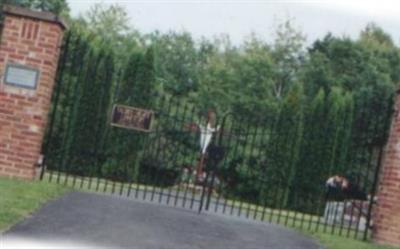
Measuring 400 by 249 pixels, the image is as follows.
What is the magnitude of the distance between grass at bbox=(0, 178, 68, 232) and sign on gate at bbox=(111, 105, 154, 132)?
1.31 m

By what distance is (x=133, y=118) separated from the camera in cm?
1124

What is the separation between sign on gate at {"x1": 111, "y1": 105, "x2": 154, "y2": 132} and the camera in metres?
11.2

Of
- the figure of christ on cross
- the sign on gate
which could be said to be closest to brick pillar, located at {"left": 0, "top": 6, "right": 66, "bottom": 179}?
the sign on gate

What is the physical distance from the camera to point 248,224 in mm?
10680

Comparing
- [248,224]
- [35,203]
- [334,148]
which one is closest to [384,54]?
[334,148]

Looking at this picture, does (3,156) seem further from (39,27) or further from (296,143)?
(296,143)

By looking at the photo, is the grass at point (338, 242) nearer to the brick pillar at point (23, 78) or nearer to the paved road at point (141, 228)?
the paved road at point (141, 228)

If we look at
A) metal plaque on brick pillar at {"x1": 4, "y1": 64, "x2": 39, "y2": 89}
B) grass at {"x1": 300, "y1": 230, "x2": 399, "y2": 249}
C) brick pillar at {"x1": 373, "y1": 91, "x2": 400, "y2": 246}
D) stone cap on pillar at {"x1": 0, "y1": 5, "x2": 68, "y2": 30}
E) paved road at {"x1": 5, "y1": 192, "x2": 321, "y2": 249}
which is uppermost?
stone cap on pillar at {"x1": 0, "y1": 5, "x2": 68, "y2": 30}

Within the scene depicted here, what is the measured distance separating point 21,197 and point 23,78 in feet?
7.29

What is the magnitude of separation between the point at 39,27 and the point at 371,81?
23873 mm

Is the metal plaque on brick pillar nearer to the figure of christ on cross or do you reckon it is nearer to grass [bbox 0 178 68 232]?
grass [bbox 0 178 68 232]

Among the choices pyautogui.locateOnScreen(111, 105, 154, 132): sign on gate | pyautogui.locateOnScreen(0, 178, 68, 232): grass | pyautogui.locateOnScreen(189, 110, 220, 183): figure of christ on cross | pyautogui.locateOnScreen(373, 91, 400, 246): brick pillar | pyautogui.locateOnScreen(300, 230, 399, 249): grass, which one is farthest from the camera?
pyautogui.locateOnScreen(189, 110, 220, 183): figure of christ on cross

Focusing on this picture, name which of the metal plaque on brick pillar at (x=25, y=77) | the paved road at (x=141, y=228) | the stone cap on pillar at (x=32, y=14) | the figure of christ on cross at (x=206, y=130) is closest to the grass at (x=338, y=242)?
the paved road at (x=141, y=228)

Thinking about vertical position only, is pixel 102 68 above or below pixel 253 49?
below
